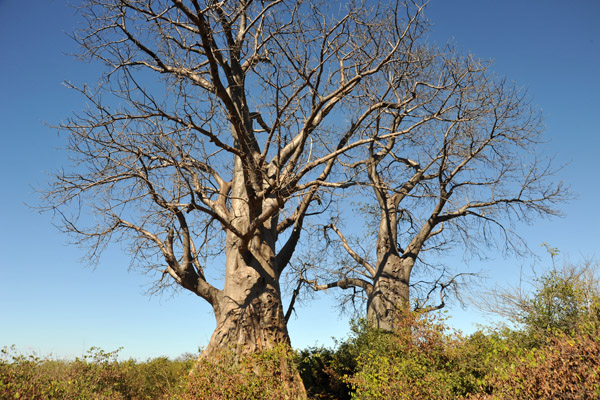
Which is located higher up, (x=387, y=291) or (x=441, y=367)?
(x=387, y=291)

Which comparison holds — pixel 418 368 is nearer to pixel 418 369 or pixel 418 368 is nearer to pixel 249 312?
pixel 418 369

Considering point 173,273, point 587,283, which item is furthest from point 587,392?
point 173,273

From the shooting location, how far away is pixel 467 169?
9711mm

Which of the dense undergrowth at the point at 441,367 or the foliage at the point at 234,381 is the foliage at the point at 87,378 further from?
the foliage at the point at 234,381

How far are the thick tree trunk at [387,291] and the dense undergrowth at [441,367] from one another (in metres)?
1.47

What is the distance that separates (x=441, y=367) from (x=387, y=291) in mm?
3544

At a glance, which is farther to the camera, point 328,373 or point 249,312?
point 328,373

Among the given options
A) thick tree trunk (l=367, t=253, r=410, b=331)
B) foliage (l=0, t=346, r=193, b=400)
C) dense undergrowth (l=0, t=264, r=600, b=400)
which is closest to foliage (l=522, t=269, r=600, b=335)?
dense undergrowth (l=0, t=264, r=600, b=400)

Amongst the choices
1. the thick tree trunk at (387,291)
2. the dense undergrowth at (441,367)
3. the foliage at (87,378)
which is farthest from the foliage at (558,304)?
the foliage at (87,378)

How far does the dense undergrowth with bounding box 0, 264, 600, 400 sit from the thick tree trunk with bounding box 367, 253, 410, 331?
147cm

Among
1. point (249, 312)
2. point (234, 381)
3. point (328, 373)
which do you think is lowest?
point (234, 381)

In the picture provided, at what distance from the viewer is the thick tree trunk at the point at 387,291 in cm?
934

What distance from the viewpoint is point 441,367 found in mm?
6070

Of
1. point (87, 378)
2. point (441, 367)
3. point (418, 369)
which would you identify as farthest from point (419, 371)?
point (87, 378)
